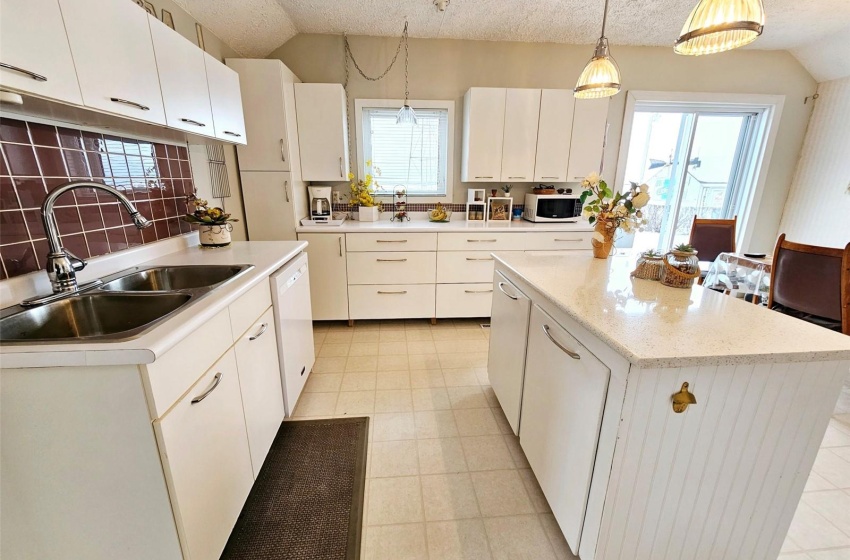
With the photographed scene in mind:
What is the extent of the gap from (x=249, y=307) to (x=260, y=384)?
35cm

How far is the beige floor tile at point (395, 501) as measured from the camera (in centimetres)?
137

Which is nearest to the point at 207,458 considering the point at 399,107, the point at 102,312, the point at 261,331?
the point at 261,331

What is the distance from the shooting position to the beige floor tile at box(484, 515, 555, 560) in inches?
48.8

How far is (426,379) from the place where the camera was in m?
2.31

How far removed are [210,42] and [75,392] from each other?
8.35ft

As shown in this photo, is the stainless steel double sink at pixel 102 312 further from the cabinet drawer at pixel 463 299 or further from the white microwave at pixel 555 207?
the white microwave at pixel 555 207

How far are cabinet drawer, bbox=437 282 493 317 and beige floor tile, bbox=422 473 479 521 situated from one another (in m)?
1.66

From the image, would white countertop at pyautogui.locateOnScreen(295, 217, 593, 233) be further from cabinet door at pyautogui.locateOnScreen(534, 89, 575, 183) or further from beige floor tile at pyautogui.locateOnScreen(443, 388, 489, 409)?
beige floor tile at pyautogui.locateOnScreen(443, 388, 489, 409)

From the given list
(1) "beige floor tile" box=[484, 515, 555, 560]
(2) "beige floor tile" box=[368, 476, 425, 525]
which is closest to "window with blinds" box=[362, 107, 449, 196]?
(2) "beige floor tile" box=[368, 476, 425, 525]

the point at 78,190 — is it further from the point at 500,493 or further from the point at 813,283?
the point at 813,283

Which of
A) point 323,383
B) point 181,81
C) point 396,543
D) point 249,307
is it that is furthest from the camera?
point 323,383

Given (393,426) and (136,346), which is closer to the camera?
(136,346)

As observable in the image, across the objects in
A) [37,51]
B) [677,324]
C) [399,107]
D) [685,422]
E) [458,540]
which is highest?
[399,107]

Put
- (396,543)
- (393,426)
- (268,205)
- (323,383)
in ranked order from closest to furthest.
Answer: (396,543), (393,426), (323,383), (268,205)
